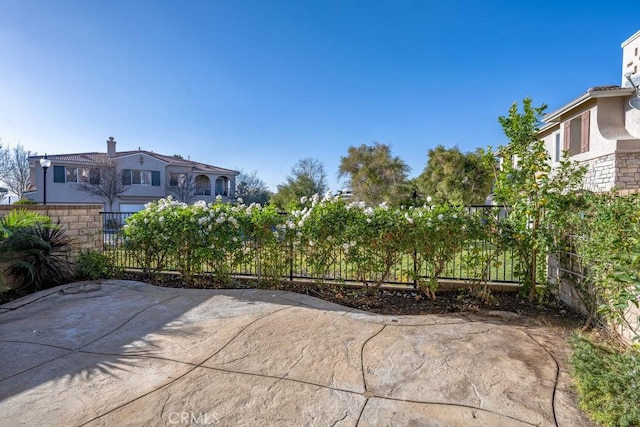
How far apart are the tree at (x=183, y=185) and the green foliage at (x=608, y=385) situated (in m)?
28.2

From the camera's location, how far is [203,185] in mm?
30406

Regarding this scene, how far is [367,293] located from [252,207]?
2270 millimetres

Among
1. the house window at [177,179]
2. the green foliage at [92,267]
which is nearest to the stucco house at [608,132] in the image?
the green foliage at [92,267]

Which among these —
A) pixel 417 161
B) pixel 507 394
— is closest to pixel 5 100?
pixel 507 394

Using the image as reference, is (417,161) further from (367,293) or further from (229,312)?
(229,312)

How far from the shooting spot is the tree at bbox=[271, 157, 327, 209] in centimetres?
2523

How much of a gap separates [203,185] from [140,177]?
5.39m

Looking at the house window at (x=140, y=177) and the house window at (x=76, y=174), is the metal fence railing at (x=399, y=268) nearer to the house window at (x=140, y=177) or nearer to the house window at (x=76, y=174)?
the house window at (x=76, y=174)

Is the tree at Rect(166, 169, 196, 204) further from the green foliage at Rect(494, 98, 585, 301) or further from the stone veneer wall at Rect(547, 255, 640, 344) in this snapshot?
the stone veneer wall at Rect(547, 255, 640, 344)

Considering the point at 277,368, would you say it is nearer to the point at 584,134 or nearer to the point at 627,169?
the point at 627,169

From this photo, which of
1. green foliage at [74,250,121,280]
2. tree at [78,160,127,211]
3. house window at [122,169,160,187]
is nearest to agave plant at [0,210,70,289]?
green foliage at [74,250,121,280]

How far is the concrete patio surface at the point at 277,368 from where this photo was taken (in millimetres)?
2062

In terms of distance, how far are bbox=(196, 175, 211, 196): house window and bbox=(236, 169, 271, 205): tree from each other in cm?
351

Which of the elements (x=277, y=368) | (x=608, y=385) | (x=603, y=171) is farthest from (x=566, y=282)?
(x=603, y=171)
